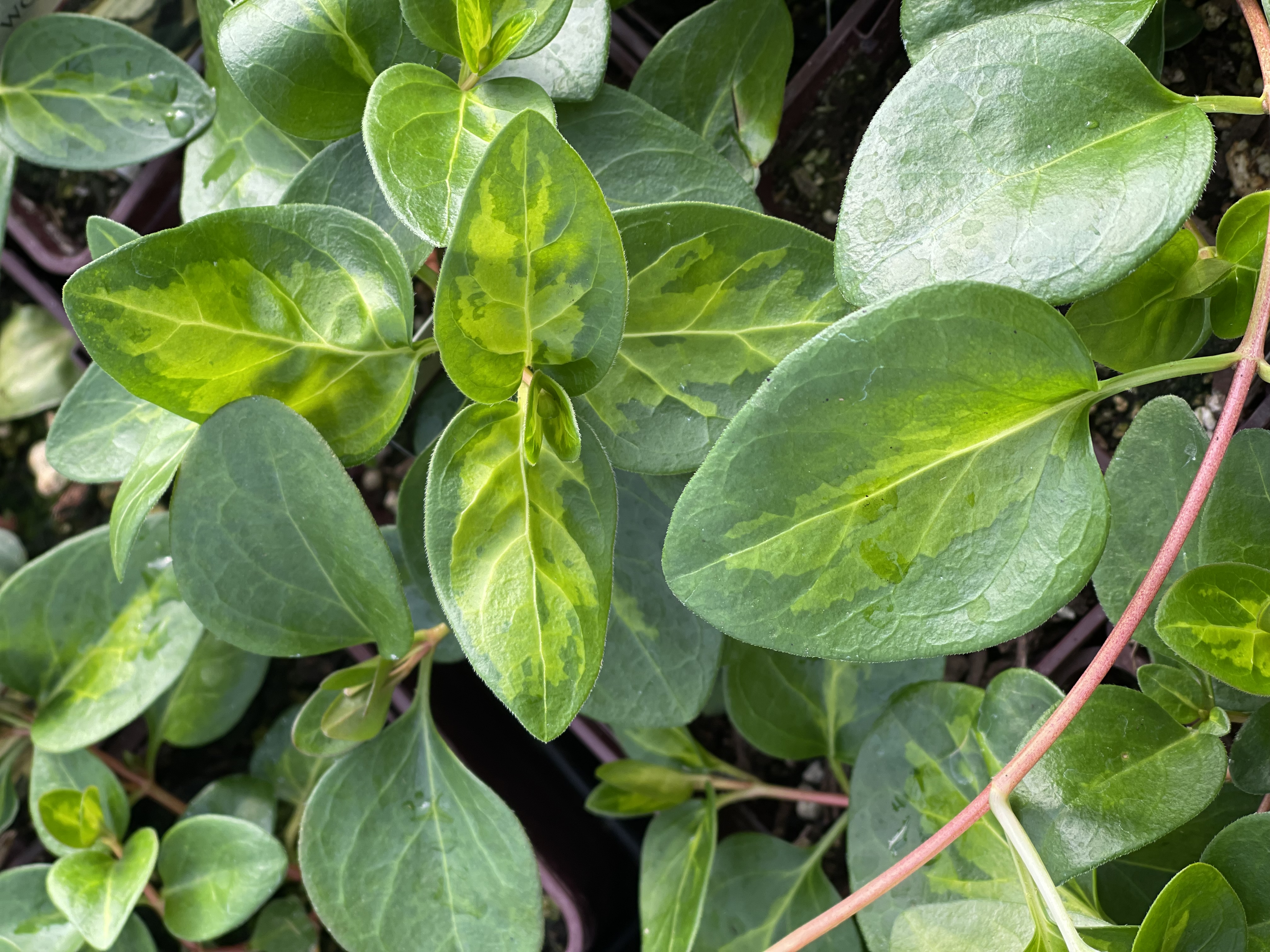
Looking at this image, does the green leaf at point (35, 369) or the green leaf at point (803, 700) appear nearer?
the green leaf at point (803, 700)

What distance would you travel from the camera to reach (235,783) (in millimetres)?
993

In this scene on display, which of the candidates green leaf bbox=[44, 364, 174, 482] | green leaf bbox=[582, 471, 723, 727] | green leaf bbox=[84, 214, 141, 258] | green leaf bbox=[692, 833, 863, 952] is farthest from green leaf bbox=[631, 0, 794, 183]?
green leaf bbox=[692, 833, 863, 952]

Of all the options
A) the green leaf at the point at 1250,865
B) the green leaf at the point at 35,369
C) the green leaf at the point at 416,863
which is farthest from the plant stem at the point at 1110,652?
the green leaf at the point at 35,369

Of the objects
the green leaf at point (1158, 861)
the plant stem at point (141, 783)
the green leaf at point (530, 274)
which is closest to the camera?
the green leaf at point (530, 274)

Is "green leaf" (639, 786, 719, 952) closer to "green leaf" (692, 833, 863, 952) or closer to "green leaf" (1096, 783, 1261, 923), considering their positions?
"green leaf" (692, 833, 863, 952)

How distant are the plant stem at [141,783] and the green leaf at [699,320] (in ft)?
2.43

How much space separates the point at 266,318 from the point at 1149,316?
570 millimetres

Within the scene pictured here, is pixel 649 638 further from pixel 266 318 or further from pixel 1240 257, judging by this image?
pixel 1240 257

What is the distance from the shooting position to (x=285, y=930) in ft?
3.41

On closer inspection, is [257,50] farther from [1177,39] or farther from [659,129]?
[1177,39]

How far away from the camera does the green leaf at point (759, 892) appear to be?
0.82 metres

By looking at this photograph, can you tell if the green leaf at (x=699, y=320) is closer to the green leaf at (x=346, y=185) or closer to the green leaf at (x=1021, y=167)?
the green leaf at (x=1021, y=167)

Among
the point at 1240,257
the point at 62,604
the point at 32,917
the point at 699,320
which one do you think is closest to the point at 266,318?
the point at 699,320

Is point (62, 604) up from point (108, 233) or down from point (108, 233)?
down
